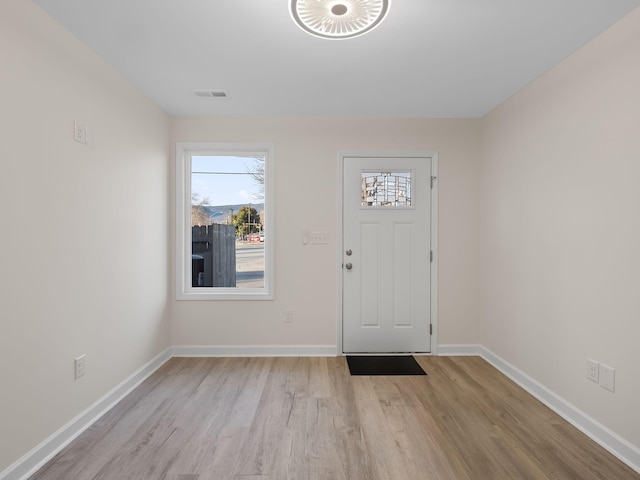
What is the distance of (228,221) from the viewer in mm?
3656

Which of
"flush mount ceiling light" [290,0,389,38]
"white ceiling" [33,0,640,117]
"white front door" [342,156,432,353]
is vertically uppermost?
"white ceiling" [33,0,640,117]

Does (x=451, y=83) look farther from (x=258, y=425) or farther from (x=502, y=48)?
(x=258, y=425)

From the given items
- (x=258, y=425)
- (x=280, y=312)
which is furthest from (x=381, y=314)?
(x=258, y=425)

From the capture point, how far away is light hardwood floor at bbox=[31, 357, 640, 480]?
1778 millimetres

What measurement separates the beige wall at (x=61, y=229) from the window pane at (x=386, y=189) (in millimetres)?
2072

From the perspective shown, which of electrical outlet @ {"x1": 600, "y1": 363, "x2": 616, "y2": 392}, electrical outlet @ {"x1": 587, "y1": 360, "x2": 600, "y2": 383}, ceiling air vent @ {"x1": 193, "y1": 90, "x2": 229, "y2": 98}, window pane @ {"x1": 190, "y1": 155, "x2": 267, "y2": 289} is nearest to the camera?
electrical outlet @ {"x1": 600, "y1": 363, "x2": 616, "y2": 392}

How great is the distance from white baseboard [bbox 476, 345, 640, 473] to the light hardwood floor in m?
0.05

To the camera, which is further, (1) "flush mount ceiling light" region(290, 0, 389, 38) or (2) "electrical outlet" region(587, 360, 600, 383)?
(2) "electrical outlet" region(587, 360, 600, 383)

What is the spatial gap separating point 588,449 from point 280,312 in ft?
8.20

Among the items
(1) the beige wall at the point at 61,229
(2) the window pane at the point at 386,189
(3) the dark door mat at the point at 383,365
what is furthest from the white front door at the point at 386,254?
(1) the beige wall at the point at 61,229

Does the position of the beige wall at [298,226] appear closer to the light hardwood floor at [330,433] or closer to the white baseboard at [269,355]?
the white baseboard at [269,355]

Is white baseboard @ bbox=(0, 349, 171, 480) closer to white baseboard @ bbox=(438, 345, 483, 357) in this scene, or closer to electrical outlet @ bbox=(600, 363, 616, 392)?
white baseboard @ bbox=(438, 345, 483, 357)

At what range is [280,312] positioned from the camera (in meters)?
3.49

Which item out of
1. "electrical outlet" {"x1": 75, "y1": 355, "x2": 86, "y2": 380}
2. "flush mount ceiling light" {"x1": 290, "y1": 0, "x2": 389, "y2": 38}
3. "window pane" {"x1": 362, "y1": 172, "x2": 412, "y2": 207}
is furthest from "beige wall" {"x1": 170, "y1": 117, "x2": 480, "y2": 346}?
"flush mount ceiling light" {"x1": 290, "y1": 0, "x2": 389, "y2": 38}
